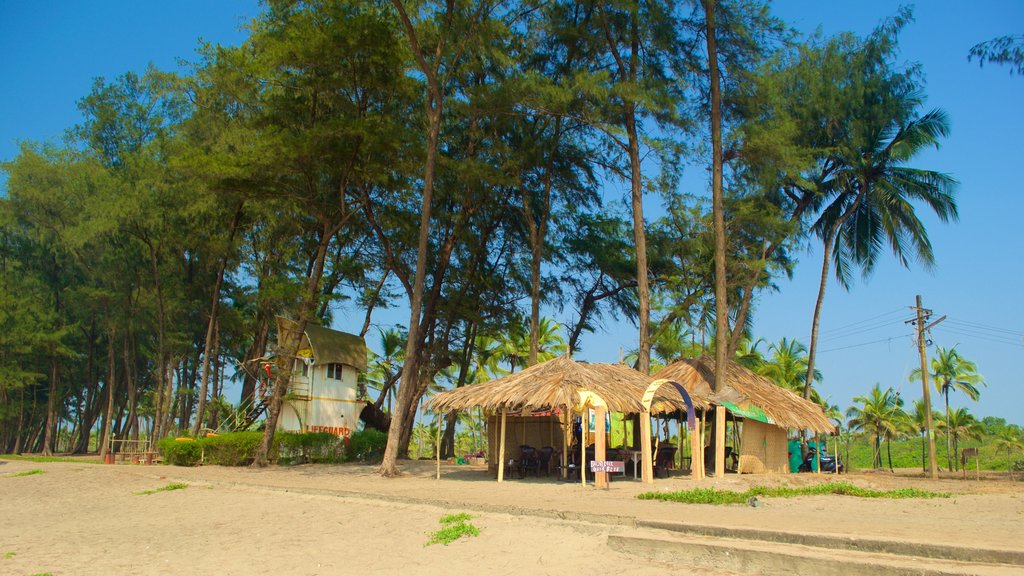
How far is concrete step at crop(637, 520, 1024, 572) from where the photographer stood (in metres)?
6.43

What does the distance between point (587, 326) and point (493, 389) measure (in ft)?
40.8

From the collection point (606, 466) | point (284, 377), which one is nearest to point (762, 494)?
point (606, 466)

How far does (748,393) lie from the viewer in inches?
797

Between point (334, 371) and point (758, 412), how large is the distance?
16086mm

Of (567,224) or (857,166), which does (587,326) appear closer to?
(567,224)

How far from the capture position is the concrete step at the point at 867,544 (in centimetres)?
643

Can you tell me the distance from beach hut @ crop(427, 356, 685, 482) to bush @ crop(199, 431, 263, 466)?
8260 mm

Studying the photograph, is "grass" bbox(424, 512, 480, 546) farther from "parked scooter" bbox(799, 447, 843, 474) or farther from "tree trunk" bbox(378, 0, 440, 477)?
"parked scooter" bbox(799, 447, 843, 474)

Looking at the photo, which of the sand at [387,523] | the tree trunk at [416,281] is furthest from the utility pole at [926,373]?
the tree trunk at [416,281]

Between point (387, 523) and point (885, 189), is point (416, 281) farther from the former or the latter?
point (885, 189)

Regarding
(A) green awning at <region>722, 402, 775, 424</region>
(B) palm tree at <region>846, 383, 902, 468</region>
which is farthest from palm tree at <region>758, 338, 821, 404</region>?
(A) green awning at <region>722, 402, 775, 424</region>

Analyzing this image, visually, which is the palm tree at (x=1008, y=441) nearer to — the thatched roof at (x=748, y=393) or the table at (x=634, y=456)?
the thatched roof at (x=748, y=393)

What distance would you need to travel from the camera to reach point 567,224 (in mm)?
28016

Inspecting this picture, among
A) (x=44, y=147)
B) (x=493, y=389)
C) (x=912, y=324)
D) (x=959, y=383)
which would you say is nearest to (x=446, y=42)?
(x=493, y=389)
